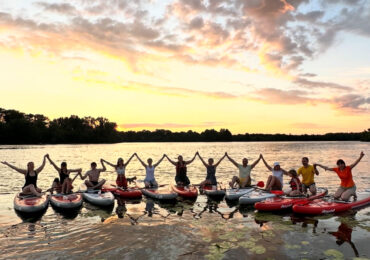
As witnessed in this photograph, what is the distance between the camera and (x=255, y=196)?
16.4 metres

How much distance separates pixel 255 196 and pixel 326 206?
3687 millimetres

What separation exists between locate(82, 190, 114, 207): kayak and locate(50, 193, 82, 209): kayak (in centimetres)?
71

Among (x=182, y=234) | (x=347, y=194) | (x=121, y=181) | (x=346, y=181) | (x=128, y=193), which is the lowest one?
(x=182, y=234)

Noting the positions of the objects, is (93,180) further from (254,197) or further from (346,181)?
(346,181)

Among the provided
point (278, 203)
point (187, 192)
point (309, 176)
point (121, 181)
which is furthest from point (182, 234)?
point (121, 181)

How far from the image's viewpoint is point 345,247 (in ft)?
32.4

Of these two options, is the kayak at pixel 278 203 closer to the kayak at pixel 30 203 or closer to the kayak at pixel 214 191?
the kayak at pixel 214 191

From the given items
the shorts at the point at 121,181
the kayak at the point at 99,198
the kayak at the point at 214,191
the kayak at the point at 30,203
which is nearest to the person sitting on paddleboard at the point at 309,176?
the kayak at the point at 214,191

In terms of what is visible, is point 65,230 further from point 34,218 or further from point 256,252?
point 256,252

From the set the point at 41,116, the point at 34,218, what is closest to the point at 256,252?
the point at 34,218

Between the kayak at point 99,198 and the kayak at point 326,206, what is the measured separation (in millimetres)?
9575

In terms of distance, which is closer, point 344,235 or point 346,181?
point 344,235

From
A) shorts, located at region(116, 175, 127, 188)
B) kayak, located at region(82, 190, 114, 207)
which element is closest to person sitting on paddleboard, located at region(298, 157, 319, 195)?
kayak, located at region(82, 190, 114, 207)

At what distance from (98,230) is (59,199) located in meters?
4.94
